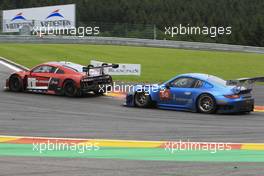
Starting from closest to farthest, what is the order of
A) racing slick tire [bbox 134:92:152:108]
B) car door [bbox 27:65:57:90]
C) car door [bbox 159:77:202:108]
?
car door [bbox 159:77:202:108]
racing slick tire [bbox 134:92:152:108]
car door [bbox 27:65:57:90]

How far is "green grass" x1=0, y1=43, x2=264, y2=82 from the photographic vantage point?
28562 mm

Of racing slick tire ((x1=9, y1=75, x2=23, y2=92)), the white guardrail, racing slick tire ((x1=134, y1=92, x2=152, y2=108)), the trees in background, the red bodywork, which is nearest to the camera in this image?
racing slick tire ((x1=134, y1=92, x2=152, y2=108))

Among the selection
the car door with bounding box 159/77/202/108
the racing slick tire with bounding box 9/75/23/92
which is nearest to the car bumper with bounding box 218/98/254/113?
the car door with bounding box 159/77/202/108

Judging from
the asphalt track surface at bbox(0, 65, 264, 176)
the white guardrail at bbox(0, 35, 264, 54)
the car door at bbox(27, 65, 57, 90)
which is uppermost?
the white guardrail at bbox(0, 35, 264, 54)

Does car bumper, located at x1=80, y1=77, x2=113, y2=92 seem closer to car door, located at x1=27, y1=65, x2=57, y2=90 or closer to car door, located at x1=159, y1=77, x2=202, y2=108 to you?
car door, located at x1=27, y1=65, x2=57, y2=90

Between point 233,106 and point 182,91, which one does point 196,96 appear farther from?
point 233,106

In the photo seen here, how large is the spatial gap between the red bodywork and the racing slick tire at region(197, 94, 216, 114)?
4698 millimetres

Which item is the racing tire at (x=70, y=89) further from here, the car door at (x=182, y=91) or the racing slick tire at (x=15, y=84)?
the car door at (x=182, y=91)

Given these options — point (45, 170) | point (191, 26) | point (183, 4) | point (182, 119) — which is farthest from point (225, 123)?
point (183, 4)

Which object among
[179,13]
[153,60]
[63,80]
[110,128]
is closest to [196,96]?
[110,128]

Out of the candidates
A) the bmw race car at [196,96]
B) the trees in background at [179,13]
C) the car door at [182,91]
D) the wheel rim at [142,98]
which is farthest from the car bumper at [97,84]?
the trees in background at [179,13]

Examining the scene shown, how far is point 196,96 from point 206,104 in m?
0.39

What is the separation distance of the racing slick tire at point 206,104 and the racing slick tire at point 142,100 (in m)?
1.73

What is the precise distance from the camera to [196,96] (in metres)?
16.1
